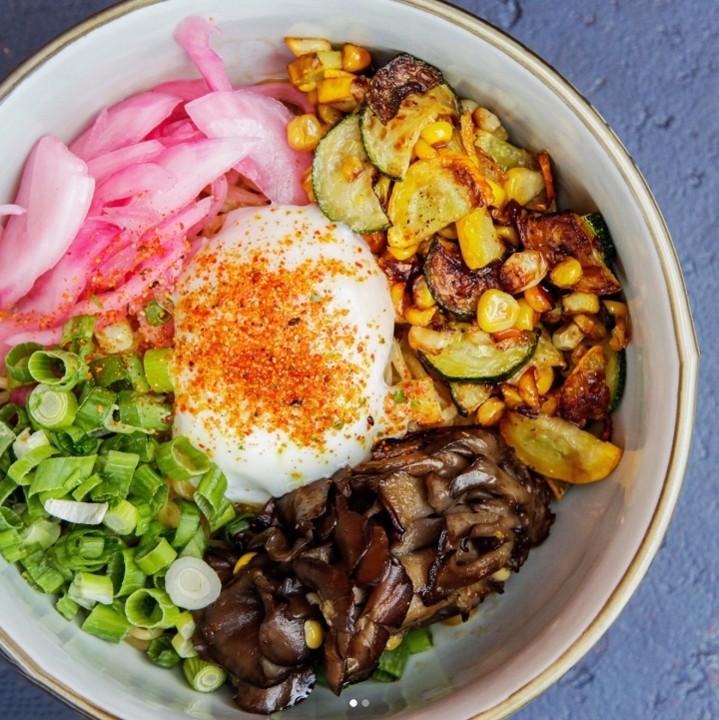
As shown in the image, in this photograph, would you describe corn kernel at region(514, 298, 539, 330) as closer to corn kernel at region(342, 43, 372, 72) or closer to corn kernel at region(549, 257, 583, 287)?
corn kernel at region(549, 257, 583, 287)

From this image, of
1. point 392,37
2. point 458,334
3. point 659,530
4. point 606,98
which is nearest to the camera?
point 659,530

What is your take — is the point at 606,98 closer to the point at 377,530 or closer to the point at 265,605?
the point at 377,530

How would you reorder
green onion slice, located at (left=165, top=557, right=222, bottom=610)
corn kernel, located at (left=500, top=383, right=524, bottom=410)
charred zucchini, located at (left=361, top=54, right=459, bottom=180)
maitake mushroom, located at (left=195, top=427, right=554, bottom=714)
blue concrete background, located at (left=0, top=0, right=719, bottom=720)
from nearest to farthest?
maitake mushroom, located at (left=195, top=427, right=554, bottom=714), charred zucchini, located at (left=361, top=54, right=459, bottom=180), green onion slice, located at (left=165, top=557, right=222, bottom=610), corn kernel, located at (left=500, top=383, right=524, bottom=410), blue concrete background, located at (left=0, top=0, right=719, bottom=720)

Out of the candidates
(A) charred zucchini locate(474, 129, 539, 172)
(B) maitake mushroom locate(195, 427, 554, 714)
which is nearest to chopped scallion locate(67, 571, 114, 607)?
(B) maitake mushroom locate(195, 427, 554, 714)

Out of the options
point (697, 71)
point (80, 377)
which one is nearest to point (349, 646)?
point (80, 377)

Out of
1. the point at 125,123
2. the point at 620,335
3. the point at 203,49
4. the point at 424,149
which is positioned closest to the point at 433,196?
the point at 424,149

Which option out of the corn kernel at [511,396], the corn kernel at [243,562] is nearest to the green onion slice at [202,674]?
the corn kernel at [243,562]
